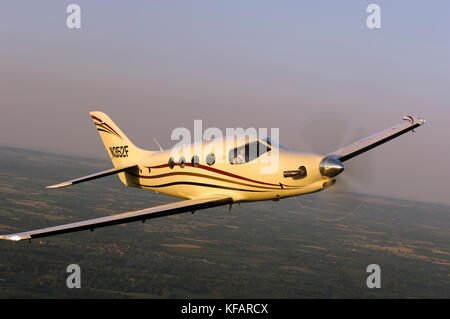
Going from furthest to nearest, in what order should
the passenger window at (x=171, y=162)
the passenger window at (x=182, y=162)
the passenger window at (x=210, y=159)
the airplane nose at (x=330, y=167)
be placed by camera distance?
the passenger window at (x=171, y=162), the passenger window at (x=182, y=162), the passenger window at (x=210, y=159), the airplane nose at (x=330, y=167)

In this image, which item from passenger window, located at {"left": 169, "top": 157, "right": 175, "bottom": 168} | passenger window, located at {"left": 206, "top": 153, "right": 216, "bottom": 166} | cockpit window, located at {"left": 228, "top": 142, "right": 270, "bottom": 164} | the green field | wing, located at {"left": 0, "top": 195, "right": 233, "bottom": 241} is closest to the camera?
wing, located at {"left": 0, "top": 195, "right": 233, "bottom": 241}

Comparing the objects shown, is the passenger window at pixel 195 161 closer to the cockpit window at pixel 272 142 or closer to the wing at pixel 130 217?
the wing at pixel 130 217

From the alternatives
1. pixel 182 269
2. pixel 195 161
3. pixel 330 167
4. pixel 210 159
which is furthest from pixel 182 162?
pixel 182 269

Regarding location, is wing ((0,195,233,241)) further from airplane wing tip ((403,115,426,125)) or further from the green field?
the green field

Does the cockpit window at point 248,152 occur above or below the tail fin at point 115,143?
below

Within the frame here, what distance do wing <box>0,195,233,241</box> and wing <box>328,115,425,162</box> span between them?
7425 millimetres

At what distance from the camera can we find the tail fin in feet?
94.3

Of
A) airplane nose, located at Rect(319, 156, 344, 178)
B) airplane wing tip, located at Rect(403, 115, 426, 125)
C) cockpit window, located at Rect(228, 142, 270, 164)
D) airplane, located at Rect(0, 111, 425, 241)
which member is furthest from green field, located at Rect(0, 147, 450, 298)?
airplane nose, located at Rect(319, 156, 344, 178)

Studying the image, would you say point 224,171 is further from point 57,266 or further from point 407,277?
point 407,277

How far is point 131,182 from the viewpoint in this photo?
92.9 feet

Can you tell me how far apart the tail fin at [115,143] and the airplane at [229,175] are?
2063mm

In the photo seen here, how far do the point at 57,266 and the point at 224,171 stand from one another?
137 metres

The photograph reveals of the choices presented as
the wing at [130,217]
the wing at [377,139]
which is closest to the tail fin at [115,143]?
the wing at [130,217]

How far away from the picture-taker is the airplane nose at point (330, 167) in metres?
18.2
